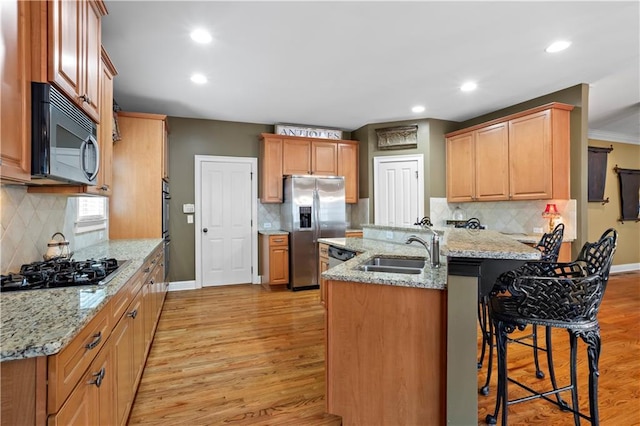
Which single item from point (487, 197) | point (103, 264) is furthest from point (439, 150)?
point (103, 264)

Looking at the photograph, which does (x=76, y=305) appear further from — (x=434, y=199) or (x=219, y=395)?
(x=434, y=199)

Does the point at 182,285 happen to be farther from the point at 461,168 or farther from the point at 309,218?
the point at 461,168

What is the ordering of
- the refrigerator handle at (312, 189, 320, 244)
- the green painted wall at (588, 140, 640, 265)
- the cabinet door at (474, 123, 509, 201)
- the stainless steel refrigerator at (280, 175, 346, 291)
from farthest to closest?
1. the green painted wall at (588, 140, 640, 265)
2. the refrigerator handle at (312, 189, 320, 244)
3. the stainless steel refrigerator at (280, 175, 346, 291)
4. the cabinet door at (474, 123, 509, 201)

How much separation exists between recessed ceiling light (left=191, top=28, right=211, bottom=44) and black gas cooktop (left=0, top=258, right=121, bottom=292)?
6.47ft

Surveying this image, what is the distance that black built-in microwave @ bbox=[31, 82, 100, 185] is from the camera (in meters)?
1.32

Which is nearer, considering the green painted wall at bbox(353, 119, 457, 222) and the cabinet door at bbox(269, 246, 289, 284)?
the cabinet door at bbox(269, 246, 289, 284)

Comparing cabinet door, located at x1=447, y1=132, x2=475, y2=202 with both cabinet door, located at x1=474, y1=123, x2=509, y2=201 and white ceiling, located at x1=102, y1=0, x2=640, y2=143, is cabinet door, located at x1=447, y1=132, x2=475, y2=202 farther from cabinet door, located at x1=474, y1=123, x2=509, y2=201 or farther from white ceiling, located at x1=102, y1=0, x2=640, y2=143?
white ceiling, located at x1=102, y1=0, x2=640, y2=143

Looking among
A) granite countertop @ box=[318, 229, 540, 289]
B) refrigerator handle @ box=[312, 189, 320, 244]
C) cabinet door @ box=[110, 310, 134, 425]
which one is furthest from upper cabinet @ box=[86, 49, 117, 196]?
refrigerator handle @ box=[312, 189, 320, 244]

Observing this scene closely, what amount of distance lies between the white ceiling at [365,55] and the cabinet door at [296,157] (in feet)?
2.18

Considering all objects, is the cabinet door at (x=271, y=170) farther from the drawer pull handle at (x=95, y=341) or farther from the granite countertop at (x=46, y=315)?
the drawer pull handle at (x=95, y=341)

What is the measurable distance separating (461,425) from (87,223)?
335 cm

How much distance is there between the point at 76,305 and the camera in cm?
122

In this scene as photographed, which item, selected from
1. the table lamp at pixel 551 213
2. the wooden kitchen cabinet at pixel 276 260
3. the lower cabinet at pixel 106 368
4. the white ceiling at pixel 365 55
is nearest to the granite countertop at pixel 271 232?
the wooden kitchen cabinet at pixel 276 260

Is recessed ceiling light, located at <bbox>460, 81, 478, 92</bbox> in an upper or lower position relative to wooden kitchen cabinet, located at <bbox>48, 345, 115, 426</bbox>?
upper
